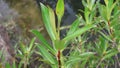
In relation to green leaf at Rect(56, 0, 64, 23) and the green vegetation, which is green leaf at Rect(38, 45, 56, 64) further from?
green leaf at Rect(56, 0, 64, 23)

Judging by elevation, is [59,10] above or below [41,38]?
above

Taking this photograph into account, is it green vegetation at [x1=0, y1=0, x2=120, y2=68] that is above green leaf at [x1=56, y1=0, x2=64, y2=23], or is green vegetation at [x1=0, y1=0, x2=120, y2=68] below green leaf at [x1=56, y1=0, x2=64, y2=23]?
below

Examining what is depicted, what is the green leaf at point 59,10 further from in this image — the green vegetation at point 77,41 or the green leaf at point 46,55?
the green leaf at point 46,55

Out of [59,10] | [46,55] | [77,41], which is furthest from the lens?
[77,41]

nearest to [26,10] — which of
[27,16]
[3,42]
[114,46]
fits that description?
[27,16]

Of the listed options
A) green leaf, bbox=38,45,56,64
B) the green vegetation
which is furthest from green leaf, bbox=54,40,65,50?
green leaf, bbox=38,45,56,64

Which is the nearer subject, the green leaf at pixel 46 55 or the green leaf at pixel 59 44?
the green leaf at pixel 59 44

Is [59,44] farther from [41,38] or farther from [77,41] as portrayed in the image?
[77,41]

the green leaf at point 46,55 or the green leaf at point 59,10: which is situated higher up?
the green leaf at point 59,10

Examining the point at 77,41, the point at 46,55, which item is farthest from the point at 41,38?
the point at 77,41

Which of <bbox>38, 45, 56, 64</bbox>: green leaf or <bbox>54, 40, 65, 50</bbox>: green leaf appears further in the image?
<bbox>38, 45, 56, 64</bbox>: green leaf

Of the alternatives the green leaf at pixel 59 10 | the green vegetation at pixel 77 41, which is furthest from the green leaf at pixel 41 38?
the green leaf at pixel 59 10

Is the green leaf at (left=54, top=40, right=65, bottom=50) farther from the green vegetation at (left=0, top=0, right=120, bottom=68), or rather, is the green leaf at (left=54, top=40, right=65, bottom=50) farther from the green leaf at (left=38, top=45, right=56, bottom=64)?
the green leaf at (left=38, top=45, right=56, bottom=64)
